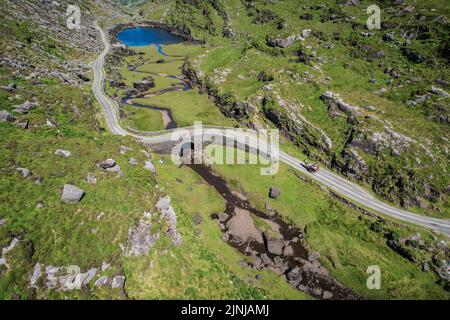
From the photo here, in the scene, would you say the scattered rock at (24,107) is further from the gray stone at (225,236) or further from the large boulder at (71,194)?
the gray stone at (225,236)

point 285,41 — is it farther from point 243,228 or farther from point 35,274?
point 35,274

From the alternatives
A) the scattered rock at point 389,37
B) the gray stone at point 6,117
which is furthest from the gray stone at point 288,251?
the scattered rock at point 389,37

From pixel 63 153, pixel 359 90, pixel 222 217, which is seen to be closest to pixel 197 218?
pixel 222 217

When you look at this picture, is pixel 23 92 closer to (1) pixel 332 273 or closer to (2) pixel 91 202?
(2) pixel 91 202

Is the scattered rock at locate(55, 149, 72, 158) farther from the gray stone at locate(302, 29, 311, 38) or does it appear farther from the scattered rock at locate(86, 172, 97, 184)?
the gray stone at locate(302, 29, 311, 38)

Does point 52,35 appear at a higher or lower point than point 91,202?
higher
